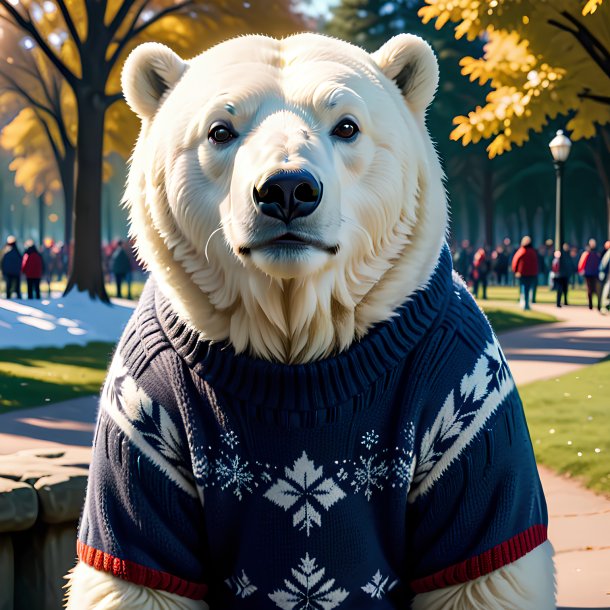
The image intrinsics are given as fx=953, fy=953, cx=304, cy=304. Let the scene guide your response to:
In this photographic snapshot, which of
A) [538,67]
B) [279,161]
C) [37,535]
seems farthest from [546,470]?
[538,67]

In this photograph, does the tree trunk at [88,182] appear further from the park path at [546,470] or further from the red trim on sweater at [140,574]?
the red trim on sweater at [140,574]

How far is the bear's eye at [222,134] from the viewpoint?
237 cm

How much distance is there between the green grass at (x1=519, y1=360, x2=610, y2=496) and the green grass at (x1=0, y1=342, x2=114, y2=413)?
12.9ft

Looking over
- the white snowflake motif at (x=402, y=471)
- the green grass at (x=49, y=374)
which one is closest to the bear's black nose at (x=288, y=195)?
the white snowflake motif at (x=402, y=471)

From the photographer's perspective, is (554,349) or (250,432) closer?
(250,432)

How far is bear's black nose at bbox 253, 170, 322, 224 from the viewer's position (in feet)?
6.88

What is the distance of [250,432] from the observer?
2.45 metres

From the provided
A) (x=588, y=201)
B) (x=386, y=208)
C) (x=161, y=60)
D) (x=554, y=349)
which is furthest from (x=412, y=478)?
(x=588, y=201)

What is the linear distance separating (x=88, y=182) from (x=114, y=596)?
53.9ft

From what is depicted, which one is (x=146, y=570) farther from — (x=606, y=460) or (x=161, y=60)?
(x=606, y=460)

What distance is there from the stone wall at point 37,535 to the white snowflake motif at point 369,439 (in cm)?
162

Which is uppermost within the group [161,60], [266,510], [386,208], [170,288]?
[161,60]

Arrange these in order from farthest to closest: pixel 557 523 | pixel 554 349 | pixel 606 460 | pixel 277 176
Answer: pixel 554 349, pixel 606 460, pixel 557 523, pixel 277 176

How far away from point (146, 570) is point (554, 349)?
11.3 metres
